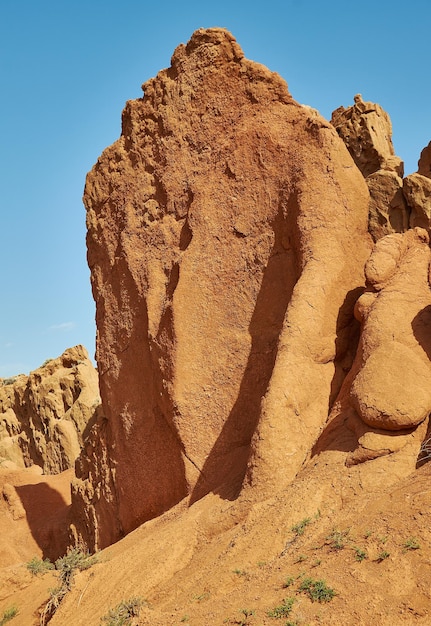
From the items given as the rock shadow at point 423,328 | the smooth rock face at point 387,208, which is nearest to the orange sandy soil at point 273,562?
the rock shadow at point 423,328

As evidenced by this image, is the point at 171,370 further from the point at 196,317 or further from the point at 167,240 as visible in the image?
the point at 167,240

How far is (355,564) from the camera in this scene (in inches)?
246

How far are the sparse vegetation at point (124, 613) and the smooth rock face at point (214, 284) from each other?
6.39ft

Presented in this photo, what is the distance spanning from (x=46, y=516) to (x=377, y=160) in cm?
1119

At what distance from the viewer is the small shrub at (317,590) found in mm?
6000

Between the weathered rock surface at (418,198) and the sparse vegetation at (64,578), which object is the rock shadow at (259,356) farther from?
the weathered rock surface at (418,198)

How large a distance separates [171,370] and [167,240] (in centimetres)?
250

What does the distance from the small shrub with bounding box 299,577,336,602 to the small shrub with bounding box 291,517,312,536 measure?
1087 mm

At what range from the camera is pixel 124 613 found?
24.9 feet

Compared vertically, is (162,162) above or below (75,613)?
above

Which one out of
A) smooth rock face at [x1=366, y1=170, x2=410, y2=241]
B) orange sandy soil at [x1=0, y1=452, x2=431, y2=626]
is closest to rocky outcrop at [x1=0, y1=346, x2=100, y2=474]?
orange sandy soil at [x1=0, y1=452, x2=431, y2=626]

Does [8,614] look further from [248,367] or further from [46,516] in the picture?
[46,516]

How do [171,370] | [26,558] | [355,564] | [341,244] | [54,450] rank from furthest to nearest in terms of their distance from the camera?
[54,450], [26,558], [171,370], [341,244], [355,564]

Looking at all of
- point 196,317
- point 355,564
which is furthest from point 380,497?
point 196,317
